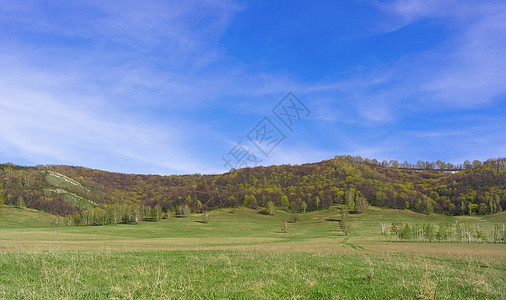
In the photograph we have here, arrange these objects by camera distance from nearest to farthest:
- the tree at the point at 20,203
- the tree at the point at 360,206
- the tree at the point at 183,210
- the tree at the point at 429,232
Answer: the tree at the point at 429,232 → the tree at the point at 360,206 → the tree at the point at 183,210 → the tree at the point at 20,203

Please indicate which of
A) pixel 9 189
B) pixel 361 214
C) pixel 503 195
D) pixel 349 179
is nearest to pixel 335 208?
pixel 361 214

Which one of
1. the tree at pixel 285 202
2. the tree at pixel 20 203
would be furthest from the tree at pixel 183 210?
the tree at pixel 20 203

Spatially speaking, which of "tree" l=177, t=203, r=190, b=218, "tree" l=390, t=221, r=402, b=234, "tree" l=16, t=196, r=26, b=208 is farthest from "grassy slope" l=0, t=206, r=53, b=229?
"tree" l=390, t=221, r=402, b=234

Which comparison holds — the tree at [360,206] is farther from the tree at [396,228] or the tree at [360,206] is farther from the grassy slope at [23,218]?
the grassy slope at [23,218]

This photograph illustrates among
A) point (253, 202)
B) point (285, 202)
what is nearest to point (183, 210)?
point (253, 202)

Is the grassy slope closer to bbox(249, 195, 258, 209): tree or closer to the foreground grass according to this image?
bbox(249, 195, 258, 209): tree

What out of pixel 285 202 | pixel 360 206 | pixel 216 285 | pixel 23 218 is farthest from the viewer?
pixel 285 202

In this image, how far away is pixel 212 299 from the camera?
310 inches

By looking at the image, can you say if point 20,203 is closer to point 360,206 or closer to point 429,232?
point 360,206

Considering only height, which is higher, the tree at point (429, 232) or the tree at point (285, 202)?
the tree at point (285, 202)

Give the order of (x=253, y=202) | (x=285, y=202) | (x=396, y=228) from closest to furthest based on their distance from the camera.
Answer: (x=396, y=228) < (x=253, y=202) < (x=285, y=202)

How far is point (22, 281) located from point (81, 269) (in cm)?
240

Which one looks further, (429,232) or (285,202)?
(285,202)

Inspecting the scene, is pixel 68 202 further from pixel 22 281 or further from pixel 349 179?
pixel 22 281
